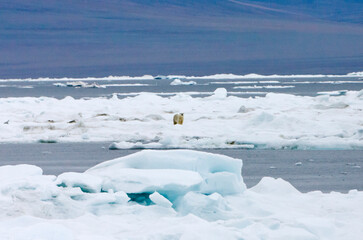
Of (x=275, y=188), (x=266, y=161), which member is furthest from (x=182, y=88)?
(x=275, y=188)

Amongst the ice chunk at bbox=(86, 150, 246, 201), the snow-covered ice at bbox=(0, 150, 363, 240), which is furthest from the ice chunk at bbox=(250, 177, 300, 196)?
the ice chunk at bbox=(86, 150, 246, 201)

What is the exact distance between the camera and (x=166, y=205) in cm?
595

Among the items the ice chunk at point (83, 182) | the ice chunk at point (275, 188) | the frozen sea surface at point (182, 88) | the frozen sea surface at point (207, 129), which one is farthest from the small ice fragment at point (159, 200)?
the frozen sea surface at point (182, 88)

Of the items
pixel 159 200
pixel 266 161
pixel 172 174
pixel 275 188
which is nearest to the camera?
pixel 159 200

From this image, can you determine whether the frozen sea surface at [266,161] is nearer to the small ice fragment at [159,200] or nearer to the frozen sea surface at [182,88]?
the small ice fragment at [159,200]

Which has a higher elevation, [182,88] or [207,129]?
[207,129]

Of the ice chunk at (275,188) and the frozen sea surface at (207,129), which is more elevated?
the ice chunk at (275,188)

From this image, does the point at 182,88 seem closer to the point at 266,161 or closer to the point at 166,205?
the point at 266,161

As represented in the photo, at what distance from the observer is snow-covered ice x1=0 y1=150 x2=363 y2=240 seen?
513 centimetres

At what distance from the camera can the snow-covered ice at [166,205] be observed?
16.8 feet

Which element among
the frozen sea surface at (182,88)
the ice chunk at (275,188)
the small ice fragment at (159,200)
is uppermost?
the small ice fragment at (159,200)

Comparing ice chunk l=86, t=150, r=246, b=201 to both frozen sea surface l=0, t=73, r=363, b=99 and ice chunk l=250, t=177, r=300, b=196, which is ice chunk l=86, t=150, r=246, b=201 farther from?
frozen sea surface l=0, t=73, r=363, b=99

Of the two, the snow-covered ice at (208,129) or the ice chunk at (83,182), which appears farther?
the snow-covered ice at (208,129)

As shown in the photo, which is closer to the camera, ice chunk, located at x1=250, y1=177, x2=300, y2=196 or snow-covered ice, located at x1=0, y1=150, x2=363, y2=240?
snow-covered ice, located at x1=0, y1=150, x2=363, y2=240
